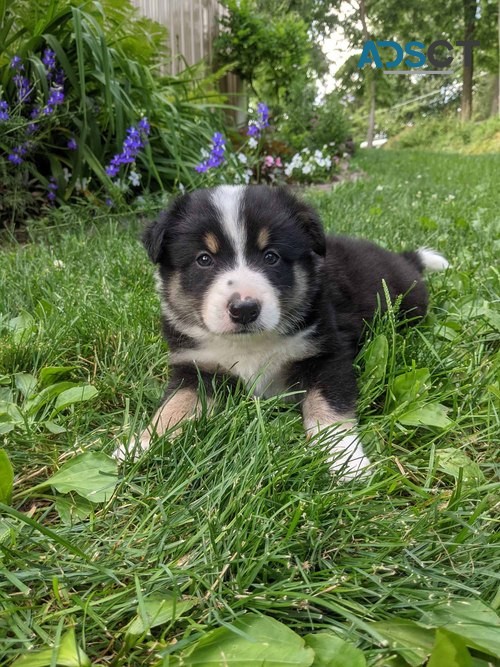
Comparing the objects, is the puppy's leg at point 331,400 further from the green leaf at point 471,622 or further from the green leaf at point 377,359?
the green leaf at point 471,622

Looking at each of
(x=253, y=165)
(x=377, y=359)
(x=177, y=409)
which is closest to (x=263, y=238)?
(x=377, y=359)

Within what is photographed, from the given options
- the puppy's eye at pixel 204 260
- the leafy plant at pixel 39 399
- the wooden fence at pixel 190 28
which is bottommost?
the leafy plant at pixel 39 399

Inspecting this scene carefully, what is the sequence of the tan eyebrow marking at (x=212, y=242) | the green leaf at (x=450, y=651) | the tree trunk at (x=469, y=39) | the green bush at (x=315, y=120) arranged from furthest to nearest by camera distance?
1. the tree trunk at (x=469, y=39)
2. the green bush at (x=315, y=120)
3. the tan eyebrow marking at (x=212, y=242)
4. the green leaf at (x=450, y=651)

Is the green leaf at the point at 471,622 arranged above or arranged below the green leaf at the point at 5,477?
below

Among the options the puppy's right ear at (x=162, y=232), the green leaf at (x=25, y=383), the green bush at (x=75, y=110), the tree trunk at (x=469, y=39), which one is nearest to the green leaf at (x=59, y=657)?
the green leaf at (x=25, y=383)

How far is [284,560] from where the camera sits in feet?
4.42

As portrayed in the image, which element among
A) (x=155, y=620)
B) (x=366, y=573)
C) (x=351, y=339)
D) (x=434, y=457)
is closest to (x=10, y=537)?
(x=155, y=620)

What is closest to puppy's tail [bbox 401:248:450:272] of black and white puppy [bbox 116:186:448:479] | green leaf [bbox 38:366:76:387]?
black and white puppy [bbox 116:186:448:479]

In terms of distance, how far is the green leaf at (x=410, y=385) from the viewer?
204 centimetres

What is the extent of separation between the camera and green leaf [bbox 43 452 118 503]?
1614 millimetres

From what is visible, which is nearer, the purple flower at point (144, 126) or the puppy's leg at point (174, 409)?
the puppy's leg at point (174, 409)

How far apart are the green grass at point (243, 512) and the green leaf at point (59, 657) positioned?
27 millimetres

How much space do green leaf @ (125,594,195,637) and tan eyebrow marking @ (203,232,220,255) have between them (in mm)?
1440

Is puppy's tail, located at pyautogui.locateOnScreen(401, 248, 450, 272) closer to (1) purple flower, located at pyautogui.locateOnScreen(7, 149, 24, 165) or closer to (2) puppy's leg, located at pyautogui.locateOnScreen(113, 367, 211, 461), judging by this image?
(2) puppy's leg, located at pyautogui.locateOnScreen(113, 367, 211, 461)
